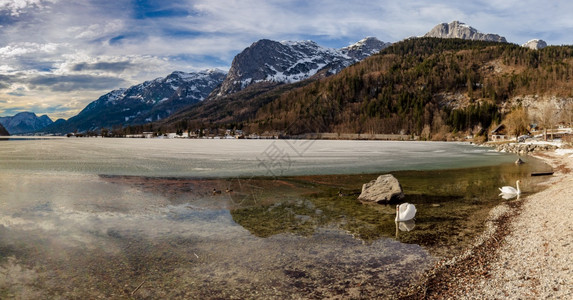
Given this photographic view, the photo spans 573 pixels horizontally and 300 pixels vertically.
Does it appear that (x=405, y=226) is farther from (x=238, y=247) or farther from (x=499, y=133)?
(x=499, y=133)

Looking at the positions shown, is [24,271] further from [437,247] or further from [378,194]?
[378,194]

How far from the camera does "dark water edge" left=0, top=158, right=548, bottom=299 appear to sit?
29.2ft

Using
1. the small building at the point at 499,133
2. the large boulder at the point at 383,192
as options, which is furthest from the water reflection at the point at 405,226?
the small building at the point at 499,133

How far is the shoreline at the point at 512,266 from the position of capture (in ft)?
26.0

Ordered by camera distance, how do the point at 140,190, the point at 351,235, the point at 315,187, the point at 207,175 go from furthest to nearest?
the point at 207,175 < the point at 315,187 < the point at 140,190 < the point at 351,235

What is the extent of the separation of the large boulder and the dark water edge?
1.04 meters

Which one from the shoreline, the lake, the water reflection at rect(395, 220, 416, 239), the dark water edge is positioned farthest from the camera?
the water reflection at rect(395, 220, 416, 239)

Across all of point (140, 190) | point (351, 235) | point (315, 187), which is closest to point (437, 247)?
point (351, 235)

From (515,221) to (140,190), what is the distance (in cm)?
2397

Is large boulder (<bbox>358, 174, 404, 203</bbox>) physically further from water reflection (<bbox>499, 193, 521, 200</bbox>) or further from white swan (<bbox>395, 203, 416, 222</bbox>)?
water reflection (<bbox>499, 193, 521, 200</bbox>)

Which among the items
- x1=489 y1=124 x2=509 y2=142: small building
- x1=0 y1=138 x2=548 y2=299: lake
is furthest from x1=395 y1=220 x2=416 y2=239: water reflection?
x1=489 y1=124 x2=509 y2=142: small building

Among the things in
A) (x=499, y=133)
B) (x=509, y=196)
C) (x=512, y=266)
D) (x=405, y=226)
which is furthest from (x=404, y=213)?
(x=499, y=133)

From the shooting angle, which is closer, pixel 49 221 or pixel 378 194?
pixel 49 221

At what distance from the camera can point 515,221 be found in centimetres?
1495
